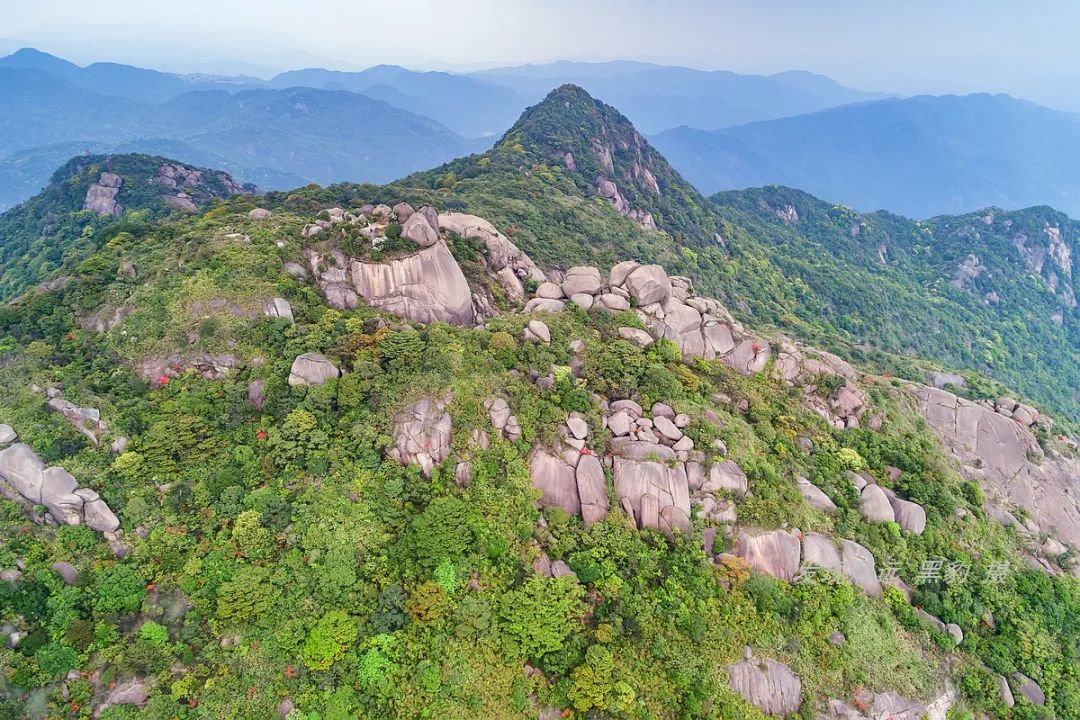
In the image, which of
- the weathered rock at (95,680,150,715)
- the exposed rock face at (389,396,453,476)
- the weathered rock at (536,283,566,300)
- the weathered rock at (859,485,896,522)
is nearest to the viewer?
the weathered rock at (95,680,150,715)

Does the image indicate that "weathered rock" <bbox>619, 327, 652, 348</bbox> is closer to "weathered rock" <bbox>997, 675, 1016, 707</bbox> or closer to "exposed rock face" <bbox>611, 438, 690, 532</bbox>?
"exposed rock face" <bbox>611, 438, 690, 532</bbox>

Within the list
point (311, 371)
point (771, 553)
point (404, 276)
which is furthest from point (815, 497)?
point (311, 371)

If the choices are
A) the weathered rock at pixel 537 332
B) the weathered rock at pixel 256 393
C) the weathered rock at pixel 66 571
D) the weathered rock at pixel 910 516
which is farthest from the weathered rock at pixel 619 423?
the weathered rock at pixel 66 571

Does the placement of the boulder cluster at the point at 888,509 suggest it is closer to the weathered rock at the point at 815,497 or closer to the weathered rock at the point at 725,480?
the weathered rock at the point at 815,497

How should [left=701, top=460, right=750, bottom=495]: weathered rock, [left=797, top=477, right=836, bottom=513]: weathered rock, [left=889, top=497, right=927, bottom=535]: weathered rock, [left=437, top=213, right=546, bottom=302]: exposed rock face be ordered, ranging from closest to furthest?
1. [left=701, top=460, right=750, bottom=495]: weathered rock
2. [left=797, top=477, right=836, bottom=513]: weathered rock
3. [left=889, top=497, right=927, bottom=535]: weathered rock
4. [left=437, top=213, right=546, bottom=302]: exposed rock face

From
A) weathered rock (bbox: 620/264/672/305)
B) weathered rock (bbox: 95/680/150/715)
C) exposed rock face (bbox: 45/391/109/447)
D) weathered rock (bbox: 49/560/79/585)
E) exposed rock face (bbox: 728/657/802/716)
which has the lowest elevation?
exposed rock face (bbox: 728/657/802/716)

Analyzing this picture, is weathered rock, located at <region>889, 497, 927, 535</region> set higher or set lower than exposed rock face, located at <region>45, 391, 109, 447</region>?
lower

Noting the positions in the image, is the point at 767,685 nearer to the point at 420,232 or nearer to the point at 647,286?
the point at 647,286

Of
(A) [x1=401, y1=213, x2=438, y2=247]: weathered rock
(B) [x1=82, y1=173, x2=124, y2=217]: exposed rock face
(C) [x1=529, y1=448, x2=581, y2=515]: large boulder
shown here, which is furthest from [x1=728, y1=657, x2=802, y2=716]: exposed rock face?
(B) [x1=82, y1=173, x2=124, y2=217]: exposed rock face
